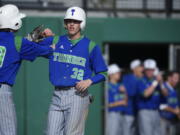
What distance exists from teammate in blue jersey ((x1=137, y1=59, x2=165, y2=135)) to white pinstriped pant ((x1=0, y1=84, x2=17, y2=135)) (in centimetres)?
493

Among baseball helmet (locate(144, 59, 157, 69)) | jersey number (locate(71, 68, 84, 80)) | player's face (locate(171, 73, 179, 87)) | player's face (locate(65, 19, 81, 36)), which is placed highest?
player's face (locate(65, 19, 81, 36))

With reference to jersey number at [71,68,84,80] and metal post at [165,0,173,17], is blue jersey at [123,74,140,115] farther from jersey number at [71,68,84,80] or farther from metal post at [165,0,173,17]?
jersey number at [71,68,84,80]

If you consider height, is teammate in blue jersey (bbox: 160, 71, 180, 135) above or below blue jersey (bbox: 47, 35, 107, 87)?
below

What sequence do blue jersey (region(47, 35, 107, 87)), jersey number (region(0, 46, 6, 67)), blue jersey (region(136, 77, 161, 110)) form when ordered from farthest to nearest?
blue jersey (region(136, 77, 161, 110)) → blue jersey (region(47, 35, 107, 87)) → jersey number (region(0, 46, 6, 67))

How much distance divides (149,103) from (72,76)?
184 inches

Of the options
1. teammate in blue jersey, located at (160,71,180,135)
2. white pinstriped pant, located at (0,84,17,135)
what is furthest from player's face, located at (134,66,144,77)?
white pinstriped pant, located at (0,84,17,135)

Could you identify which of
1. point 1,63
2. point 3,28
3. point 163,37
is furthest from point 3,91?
point 163,37

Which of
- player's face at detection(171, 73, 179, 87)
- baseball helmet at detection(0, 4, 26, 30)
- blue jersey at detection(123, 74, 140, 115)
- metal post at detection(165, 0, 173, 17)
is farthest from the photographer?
metal post at detection(165, 0, 173, 17)

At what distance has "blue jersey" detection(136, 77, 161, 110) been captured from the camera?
11109mm

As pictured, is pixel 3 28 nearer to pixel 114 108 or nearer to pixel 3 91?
pixel 3 91

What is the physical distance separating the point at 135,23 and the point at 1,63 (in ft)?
19.4

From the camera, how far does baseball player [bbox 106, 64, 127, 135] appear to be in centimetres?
1147

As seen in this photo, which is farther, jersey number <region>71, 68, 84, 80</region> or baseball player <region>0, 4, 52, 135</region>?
jersey number <region>71, 68, 84, 80</region>

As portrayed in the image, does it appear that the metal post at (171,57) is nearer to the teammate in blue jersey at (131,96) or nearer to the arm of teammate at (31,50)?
the teammate in blue jersey at (131,96)
